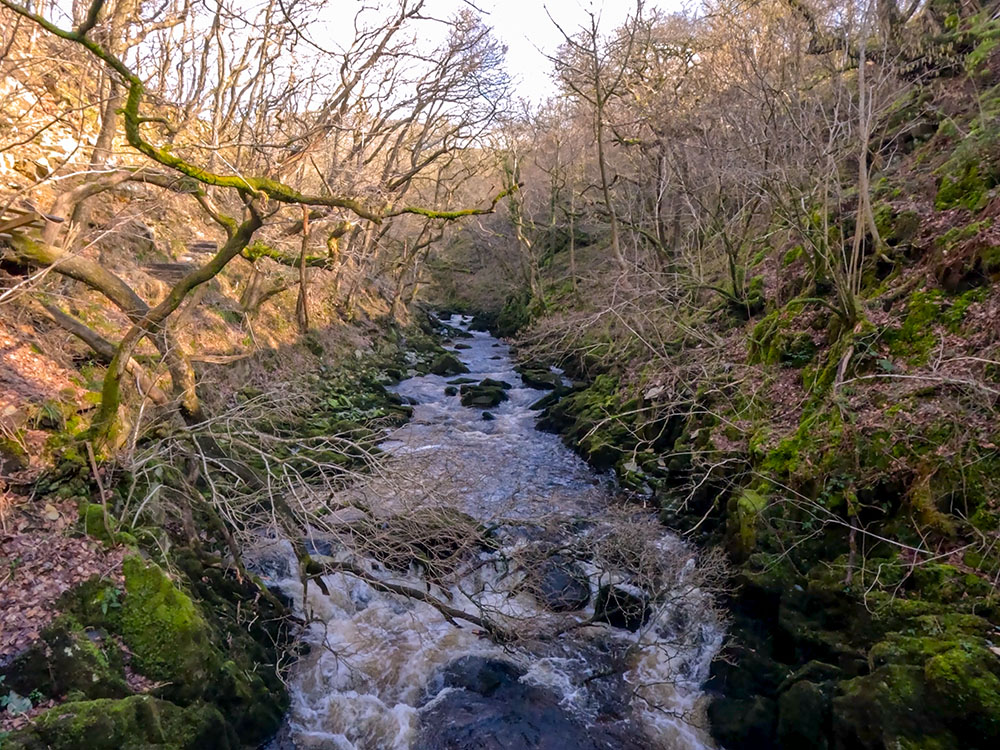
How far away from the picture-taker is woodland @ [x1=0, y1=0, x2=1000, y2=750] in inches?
187

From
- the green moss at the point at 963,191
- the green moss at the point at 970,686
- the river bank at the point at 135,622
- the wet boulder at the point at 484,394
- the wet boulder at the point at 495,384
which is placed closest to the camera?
the green moss at the point at 970,686

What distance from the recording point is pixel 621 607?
21.8ft

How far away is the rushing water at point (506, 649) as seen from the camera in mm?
5562

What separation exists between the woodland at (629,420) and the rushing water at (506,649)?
104mm

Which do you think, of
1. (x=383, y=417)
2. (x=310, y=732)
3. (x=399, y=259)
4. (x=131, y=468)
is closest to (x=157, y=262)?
(x=383, y=417)

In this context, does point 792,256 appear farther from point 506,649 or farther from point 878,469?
point 506,649

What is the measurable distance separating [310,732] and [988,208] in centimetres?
993

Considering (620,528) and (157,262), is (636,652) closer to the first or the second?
(620,528)

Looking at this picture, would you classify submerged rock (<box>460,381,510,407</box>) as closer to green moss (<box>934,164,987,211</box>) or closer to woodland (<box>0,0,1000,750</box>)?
woodland (<box>0,0,1000,750</box>)

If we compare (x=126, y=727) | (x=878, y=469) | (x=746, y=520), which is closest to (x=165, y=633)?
(x=126, y=727)

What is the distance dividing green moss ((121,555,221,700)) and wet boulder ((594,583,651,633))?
4216mm

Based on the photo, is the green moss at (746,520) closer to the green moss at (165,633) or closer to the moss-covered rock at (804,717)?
the moss-covered rock at (804,717)

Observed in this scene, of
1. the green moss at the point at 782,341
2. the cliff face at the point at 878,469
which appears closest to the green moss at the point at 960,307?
the cliff face at the point at 878,469

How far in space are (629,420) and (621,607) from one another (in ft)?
17.6
